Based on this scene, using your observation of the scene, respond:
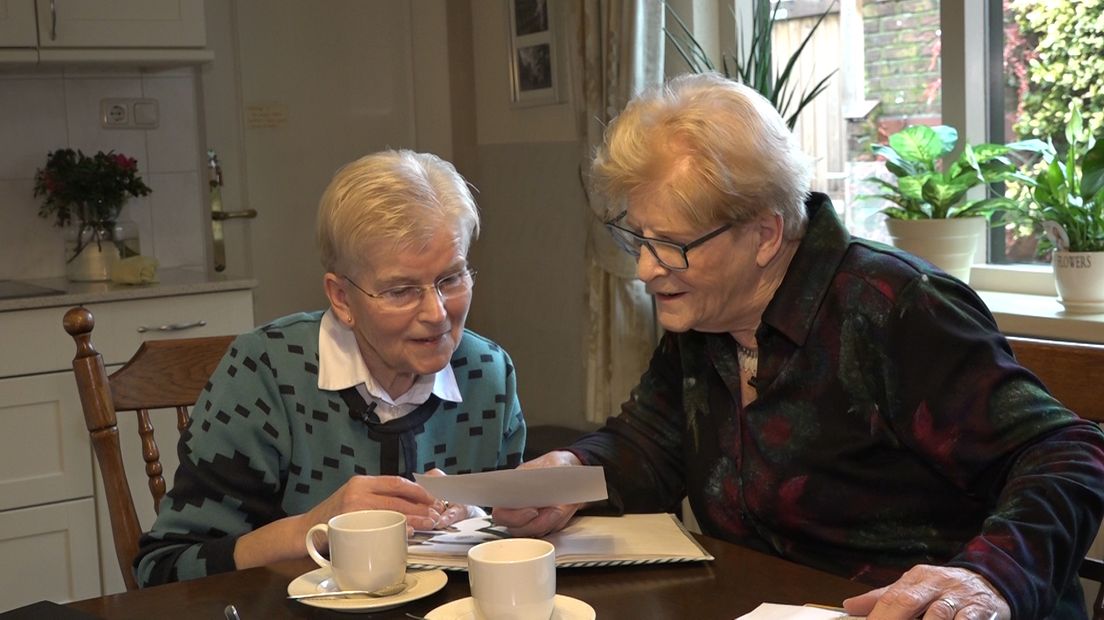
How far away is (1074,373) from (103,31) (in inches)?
117

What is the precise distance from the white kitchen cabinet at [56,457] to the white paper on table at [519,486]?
2.24 meters

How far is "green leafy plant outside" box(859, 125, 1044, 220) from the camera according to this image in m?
2.69

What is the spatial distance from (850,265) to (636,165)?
0.96ft

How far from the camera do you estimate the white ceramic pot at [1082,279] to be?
2.46 metres

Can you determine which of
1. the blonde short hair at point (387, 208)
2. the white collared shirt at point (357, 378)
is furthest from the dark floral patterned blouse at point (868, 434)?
the blonde short hair at point (387, 208)

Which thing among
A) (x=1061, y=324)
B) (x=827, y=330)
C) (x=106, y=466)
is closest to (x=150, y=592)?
(x=106, y=466)

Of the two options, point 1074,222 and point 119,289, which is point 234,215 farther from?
point 1074,222

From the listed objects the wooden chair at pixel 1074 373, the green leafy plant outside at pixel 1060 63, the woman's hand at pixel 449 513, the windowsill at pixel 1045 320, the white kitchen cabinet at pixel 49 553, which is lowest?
the white kitchen cabinet at pixel 49 553

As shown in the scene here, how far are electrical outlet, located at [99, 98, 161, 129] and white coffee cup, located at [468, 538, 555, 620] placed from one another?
3.27 metres

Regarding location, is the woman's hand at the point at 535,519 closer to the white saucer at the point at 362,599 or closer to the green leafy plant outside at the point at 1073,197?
the white saucer at the point at 362,599

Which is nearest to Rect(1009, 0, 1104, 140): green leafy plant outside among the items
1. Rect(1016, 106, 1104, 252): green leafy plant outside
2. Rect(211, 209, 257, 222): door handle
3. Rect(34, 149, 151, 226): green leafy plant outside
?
Rect(1016, 106, 1104, 252): green leafy plant outside

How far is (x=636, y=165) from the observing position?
1546 mm

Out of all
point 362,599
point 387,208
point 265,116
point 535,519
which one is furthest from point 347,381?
point 265,116

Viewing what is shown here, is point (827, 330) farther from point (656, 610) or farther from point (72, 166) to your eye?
point (72, 166)
